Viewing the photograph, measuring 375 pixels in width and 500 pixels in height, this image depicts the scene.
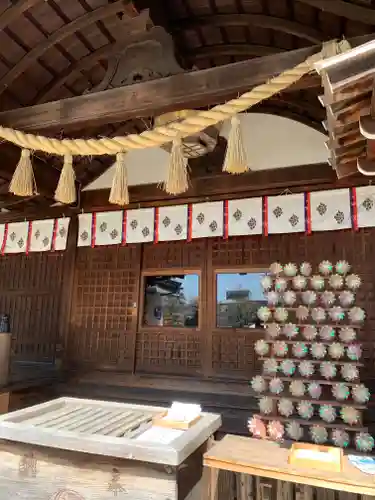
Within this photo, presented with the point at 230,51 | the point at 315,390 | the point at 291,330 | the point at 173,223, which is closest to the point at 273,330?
the point at 291,330

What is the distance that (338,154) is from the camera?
2809mm

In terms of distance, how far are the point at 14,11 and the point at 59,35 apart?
21.3 inches

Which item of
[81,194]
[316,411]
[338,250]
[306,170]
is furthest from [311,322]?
[81,194]

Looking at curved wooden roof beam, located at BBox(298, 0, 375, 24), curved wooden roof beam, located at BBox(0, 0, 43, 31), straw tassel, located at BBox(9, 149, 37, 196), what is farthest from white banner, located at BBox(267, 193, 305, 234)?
curved wooden roof beam, located at BBox(0, 0, 43, 31)

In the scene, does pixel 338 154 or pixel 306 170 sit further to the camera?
pixel 306 170

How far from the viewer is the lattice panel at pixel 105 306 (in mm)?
5727

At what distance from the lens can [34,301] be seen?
21.2ft

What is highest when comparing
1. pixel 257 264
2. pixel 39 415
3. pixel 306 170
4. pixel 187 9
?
pixel 187 9

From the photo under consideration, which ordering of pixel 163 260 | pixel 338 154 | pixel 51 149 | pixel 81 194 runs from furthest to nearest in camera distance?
pixel 81 194, pixel 163 260, pixel 51 149, pixel 338 154

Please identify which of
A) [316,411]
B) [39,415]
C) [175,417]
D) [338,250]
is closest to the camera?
[175,417]

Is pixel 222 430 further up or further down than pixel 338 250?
further down

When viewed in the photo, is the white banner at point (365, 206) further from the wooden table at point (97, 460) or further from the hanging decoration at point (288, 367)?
the wooden table at point (97, 460)

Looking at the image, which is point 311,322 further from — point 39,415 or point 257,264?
point 39,415

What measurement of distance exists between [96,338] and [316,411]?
345 cm
